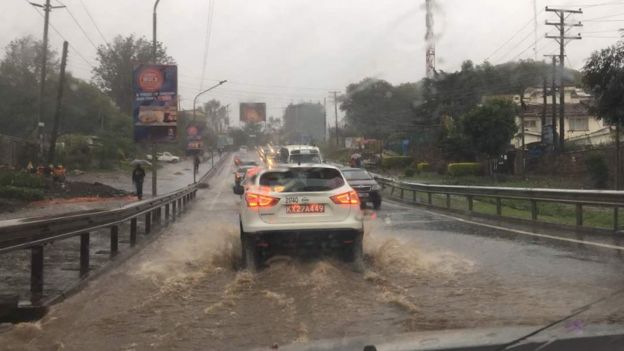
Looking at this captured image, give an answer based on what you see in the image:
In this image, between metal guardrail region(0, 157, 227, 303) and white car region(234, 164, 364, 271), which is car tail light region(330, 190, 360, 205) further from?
metal guardrail region(0, 157, 227, 303)

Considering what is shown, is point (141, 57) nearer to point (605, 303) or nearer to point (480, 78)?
point (480, 78)

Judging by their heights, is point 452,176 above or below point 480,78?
below

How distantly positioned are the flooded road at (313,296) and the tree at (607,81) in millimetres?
7101

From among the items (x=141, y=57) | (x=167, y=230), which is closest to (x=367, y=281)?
(x=167, y=230)

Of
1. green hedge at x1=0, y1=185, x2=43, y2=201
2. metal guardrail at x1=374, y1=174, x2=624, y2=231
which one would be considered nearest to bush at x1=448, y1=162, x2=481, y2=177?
metal guardrail at x1=374, y1=174, x2=624, y2=231

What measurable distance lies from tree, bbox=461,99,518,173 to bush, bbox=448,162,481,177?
1919mm

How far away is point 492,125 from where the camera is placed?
167 ft

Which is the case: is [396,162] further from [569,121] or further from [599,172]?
Result: [599,172]

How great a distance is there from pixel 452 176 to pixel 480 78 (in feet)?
75.7

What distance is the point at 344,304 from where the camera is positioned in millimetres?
6809

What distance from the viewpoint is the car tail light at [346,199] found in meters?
8.91

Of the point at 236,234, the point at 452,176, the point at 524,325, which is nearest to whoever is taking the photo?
the point at 524,325

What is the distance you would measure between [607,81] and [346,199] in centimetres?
1088

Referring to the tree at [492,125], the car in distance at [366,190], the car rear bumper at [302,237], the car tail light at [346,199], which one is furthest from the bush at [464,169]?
the car rear bumper at [302,237]
